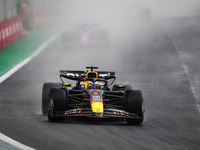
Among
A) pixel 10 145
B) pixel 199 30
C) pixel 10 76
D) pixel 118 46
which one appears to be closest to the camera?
Answer: pixel 10 145

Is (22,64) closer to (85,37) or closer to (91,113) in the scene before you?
(85,37)

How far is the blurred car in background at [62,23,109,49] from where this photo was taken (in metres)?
29.1

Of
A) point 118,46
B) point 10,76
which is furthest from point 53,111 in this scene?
point 118,46

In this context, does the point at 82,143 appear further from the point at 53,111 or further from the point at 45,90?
the point at 45,90

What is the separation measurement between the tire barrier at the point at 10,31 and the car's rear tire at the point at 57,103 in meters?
15.4

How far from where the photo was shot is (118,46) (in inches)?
1232

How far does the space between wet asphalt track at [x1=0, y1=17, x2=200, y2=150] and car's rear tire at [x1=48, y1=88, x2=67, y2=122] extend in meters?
0.26

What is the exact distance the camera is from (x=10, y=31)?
29.7 meters

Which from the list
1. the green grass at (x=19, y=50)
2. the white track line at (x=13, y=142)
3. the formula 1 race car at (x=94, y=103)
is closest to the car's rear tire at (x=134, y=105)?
the formula 1 race car at (x=94, y=103)

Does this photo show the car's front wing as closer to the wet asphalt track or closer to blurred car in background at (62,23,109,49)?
the wet asphalt track

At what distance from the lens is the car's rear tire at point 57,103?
11305 mm

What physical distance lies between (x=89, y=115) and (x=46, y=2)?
42.1 meters

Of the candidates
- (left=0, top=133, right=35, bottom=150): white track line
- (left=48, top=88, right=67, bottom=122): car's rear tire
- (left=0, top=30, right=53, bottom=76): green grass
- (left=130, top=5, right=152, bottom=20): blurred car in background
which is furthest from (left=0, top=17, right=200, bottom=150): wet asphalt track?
(left=130, top=5, right=152, bottom=20): blurred car in background

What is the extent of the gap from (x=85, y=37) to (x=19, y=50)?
3.59 metres
